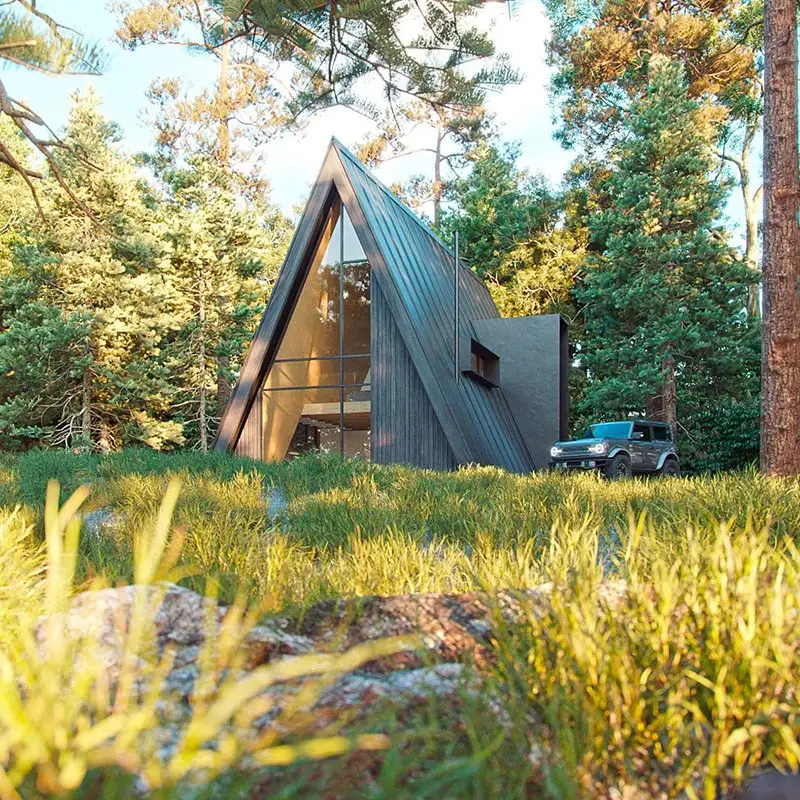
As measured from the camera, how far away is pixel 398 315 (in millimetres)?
13531

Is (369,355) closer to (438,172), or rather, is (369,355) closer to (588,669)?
(588,669)

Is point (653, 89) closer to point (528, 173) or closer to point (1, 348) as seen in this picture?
point (528, 173)

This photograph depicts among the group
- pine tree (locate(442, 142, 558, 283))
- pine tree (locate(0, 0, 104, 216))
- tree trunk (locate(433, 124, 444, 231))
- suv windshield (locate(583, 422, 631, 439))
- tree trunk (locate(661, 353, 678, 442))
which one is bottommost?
suv windshield (locate(583, 422, 631, 439))

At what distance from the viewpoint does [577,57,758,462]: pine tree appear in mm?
22531

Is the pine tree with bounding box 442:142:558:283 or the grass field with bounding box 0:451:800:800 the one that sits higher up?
the pine tree with bounding box 442:142:558:283

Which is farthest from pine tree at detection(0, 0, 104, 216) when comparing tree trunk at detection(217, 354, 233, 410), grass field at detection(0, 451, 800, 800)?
tree trunk at detection(217, 354, 233, 410)

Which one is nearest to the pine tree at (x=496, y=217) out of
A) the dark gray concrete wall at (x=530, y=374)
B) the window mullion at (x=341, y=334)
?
the dark gray concrete wall at (x=530, y=374)

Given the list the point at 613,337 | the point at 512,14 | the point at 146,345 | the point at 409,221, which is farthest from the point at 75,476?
the point at 613,337

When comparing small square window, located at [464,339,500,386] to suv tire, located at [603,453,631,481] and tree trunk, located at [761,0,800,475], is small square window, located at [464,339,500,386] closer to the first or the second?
suv tire, located at [603,453,631,481]

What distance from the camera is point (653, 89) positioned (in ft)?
76.9

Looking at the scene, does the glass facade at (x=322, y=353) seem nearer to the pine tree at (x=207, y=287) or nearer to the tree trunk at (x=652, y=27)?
the pine tree at (x=207, y=287)

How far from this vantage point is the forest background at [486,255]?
2239 centimetres

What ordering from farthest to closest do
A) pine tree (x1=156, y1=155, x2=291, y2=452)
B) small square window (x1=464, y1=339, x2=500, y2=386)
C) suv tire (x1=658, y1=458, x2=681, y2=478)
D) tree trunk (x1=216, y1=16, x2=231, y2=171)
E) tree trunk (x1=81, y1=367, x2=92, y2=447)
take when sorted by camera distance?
tree trunk (x1=216, y1=16, x2=231, y2=171) < pine tree (x1=156, y1=155, x2=291, y2=452) < tree trunk (x1=81, y1=367, x2=92, y2=447) < small square window (x1=464, y1=339, x2=500, y2=386) < suv tire (x1=658, y1=458, x2=681, y2=478)

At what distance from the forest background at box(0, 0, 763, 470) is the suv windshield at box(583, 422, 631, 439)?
6524 mm
